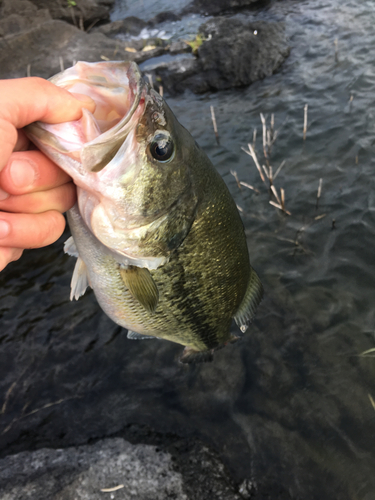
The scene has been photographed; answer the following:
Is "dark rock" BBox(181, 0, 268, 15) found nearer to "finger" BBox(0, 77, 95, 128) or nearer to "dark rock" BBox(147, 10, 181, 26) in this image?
"dark rock" BBox(147, 10, 181, 26)

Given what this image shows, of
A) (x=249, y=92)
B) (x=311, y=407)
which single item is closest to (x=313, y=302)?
(x=311, y=407)

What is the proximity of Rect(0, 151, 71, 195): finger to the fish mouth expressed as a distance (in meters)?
0.06

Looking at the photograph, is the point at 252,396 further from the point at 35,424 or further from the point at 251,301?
the point at 35,424

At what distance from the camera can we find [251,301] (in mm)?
2387

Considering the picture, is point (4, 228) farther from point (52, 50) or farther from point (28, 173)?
point (52, 50)

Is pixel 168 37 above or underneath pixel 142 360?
above

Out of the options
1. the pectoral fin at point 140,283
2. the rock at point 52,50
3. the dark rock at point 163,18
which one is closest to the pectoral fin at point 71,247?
the pectoral fin at point 140,283

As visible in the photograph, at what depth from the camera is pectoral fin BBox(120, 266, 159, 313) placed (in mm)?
1803

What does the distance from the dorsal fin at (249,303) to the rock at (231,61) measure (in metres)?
6.79

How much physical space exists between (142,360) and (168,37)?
11.4 meters

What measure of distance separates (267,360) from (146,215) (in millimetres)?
2460

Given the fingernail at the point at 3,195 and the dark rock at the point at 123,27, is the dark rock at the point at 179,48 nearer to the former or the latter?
the dark rock at the point at 123,27

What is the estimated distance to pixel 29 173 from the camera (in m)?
1.39

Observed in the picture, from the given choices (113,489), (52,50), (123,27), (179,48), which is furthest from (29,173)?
(123,27)
